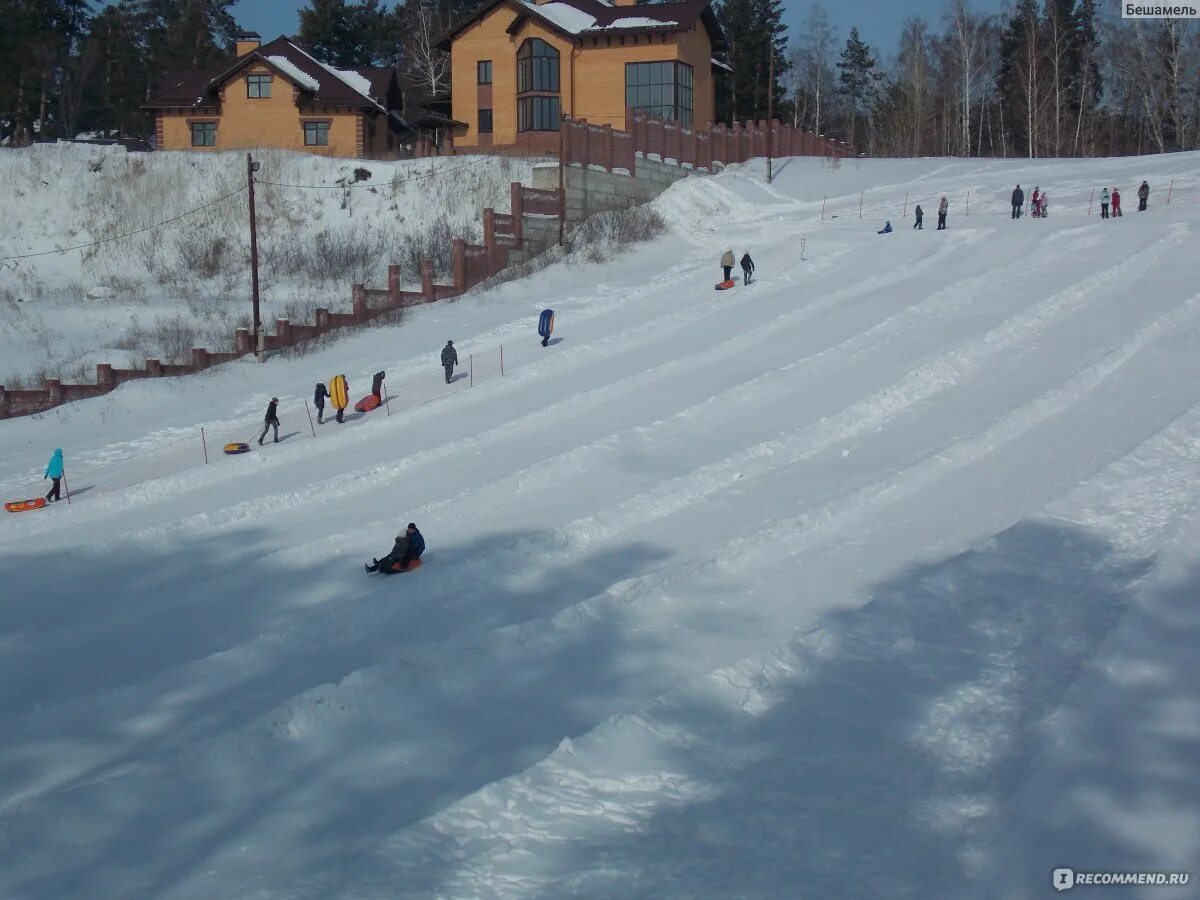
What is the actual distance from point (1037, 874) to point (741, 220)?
35.3 metres

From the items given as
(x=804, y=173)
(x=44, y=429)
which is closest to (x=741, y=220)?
(x=804, y=173)

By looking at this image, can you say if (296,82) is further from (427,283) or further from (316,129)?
(427,283)

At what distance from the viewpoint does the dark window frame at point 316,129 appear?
49312 mm

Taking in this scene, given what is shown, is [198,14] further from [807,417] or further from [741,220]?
[807,417]

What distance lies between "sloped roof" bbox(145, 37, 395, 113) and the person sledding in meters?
37.6

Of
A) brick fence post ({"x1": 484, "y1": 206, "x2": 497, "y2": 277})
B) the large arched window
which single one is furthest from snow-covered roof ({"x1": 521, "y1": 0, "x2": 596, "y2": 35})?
brick fence post ({"x1": 484, "y1": 206, "x2": 497, "y2": 277})

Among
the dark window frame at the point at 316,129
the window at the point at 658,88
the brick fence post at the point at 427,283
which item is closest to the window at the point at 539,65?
the window at the point at 658,88

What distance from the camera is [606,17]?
4819cm

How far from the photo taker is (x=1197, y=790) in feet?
26.6

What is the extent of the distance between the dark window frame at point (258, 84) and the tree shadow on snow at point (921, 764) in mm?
43701

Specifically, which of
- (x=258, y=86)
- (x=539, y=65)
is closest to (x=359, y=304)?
(x=539, y=65)

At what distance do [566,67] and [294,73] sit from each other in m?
11.6

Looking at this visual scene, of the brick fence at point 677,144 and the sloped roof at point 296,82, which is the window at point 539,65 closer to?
the brick fence at point 677,144

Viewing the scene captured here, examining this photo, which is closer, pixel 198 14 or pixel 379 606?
pixel 379 606
